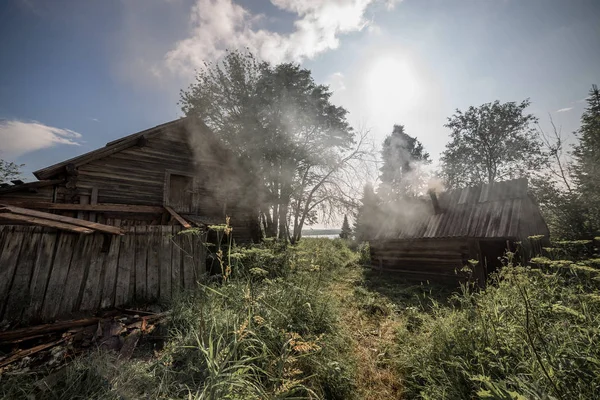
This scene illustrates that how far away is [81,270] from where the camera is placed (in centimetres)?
463

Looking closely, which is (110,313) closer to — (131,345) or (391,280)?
(131,345)

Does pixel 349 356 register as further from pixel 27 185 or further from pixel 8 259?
pixel 27 185

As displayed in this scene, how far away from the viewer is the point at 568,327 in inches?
101

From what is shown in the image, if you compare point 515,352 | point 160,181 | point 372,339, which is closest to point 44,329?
point 372,339

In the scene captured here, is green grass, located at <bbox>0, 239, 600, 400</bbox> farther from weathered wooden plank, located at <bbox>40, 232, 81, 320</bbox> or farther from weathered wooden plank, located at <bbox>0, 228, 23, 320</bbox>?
weathered wooden plank, located at <bbox>0, 228, 23, 320</bbox>

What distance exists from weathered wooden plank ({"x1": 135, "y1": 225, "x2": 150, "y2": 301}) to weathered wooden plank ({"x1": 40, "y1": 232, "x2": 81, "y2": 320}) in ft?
3.60

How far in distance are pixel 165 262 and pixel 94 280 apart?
4.47 feet

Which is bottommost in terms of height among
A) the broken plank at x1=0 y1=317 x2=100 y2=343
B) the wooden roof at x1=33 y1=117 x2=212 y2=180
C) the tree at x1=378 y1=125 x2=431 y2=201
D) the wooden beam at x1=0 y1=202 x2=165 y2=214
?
the broken plank at x1=0 y1=317 x2=100 y2=343

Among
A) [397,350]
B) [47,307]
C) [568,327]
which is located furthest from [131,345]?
[568,327]

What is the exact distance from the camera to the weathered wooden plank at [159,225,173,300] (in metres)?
5.57

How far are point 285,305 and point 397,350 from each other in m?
2.18

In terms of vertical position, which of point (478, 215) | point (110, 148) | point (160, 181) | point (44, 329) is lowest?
Result: point (44, 329)

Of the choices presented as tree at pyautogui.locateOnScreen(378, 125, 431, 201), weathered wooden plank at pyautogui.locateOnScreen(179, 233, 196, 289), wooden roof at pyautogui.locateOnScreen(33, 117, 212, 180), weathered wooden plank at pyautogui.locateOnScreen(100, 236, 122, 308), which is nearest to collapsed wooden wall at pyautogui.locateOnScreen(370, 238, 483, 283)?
weathered wooden plank at pyautogui.locateOnScreen(179, 233, 196, 289)

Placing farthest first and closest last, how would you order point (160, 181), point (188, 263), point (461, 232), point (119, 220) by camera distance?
point (160, 181) < point (461, 232) < point (119, 220) < point (188, 263)
